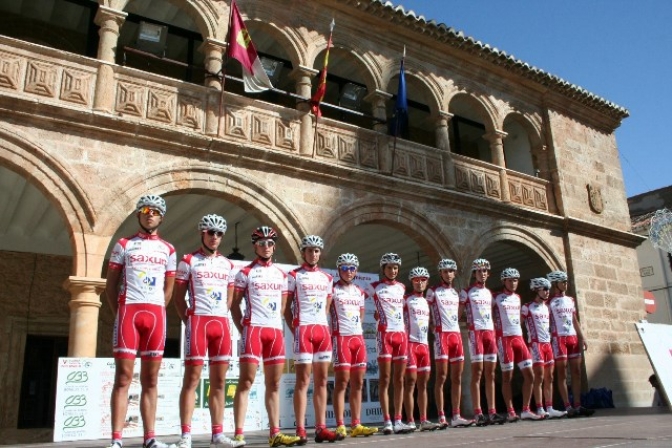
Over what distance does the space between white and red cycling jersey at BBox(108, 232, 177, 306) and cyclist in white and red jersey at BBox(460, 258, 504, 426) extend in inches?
161

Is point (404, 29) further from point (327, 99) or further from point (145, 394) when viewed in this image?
point (145, 394)

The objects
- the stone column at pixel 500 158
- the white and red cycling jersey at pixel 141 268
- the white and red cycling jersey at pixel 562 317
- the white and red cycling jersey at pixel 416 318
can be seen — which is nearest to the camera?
the white and red cycling jersey at pixel 141 268

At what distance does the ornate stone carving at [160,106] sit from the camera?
8.37 meters

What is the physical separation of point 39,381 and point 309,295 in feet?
25.2

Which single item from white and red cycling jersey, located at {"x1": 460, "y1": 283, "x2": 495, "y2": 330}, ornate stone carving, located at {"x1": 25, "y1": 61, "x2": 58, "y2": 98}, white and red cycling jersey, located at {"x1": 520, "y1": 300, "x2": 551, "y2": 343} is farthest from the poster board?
ornate stone carving, located at {"x1": 25, "y1": 61, "x2": 58, "y2": 98}

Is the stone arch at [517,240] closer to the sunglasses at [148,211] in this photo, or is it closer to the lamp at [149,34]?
the lamp at [149,34]

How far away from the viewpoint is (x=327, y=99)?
1286 centimetres

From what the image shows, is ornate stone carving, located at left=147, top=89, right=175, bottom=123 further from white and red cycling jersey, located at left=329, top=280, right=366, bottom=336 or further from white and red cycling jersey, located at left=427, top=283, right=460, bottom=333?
white and red cycling jersey, located at left=427, top=283, right=460, bottom=333

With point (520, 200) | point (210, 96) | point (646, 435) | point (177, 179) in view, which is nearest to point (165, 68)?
point (210, 96)

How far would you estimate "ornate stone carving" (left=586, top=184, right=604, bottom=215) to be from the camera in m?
13.2

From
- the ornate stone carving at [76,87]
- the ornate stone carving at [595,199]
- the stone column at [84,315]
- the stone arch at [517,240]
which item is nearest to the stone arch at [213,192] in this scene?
the stone column at [84,315]

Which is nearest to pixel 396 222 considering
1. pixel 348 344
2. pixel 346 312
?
pixel 346 312

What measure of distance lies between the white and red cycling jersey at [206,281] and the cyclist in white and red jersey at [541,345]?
470 cm

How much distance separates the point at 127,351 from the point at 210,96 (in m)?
5.45
